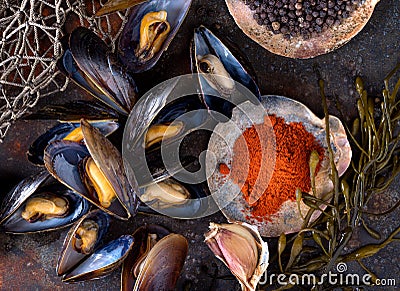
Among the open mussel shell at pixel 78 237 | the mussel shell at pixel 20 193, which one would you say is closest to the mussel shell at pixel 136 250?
the open mussel shell at pixel 78 237

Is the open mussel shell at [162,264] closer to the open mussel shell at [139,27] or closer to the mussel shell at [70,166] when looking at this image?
the mussel shell at [70,166]

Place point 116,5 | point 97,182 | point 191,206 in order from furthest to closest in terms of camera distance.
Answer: point 191,206
point 97,182
point 116,5

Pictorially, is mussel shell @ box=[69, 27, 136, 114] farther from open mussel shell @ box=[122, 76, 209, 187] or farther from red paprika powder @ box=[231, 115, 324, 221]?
red paprika powder @ box=[231, 115, 324, 221]

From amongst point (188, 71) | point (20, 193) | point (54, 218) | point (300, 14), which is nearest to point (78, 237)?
point (54, 218)

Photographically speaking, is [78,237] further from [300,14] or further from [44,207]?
[300,14]

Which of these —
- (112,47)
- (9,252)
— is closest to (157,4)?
(112,47)

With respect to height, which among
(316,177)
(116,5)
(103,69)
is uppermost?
(116,5)

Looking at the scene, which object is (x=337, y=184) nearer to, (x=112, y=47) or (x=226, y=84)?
(x=226, y=84)

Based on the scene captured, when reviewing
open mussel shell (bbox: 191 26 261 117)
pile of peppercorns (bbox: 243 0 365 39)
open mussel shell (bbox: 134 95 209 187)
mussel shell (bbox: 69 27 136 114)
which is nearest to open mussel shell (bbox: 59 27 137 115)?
mussel shell (bbox: 69 27 136 114)
